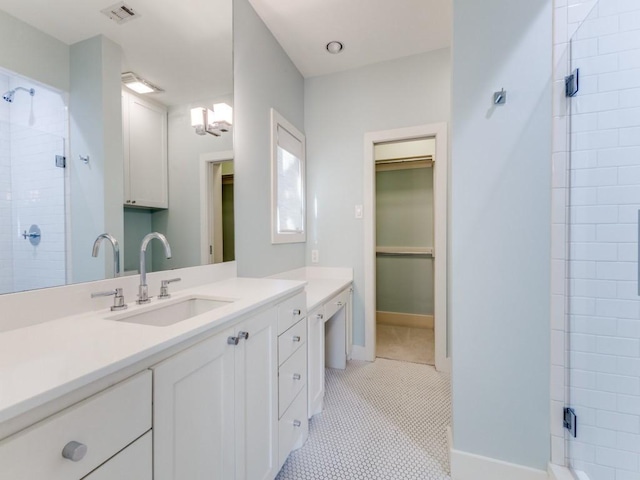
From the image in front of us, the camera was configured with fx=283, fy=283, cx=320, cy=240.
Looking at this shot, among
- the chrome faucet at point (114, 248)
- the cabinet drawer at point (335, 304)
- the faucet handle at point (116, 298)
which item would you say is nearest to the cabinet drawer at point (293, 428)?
the cabinet drawer at point (335, 304)

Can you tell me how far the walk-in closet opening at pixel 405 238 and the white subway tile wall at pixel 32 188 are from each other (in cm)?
315

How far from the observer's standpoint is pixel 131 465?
63 centimetres

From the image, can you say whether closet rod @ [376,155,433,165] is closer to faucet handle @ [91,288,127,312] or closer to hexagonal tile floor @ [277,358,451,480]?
hexagonal tile floor @ [277,358,451,480]

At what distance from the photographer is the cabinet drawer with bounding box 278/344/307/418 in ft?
4.27

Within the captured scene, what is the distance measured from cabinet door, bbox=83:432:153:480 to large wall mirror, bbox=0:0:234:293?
624 millimetres

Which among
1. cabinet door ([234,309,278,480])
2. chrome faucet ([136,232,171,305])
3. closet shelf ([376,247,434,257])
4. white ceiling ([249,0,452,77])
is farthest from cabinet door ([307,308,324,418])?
closet shelf ([376,247,434,257])

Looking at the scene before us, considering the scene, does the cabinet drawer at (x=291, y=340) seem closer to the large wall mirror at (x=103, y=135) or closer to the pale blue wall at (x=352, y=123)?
the large wall mirror at (x=103, y=135)

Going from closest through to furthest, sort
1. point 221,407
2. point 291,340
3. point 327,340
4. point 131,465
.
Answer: point 131,465 → point 221,407 → point 291,340 → point 327,340

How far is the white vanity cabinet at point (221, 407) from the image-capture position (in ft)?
2.39

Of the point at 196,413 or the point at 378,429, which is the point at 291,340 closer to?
the point at 196,413

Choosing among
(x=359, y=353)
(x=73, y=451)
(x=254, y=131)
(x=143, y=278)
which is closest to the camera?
(x=73, y=451)

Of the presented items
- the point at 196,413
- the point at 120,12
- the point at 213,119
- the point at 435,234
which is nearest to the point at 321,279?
the point at 435,234

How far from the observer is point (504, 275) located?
1.32 meters

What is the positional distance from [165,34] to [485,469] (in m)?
2.57
